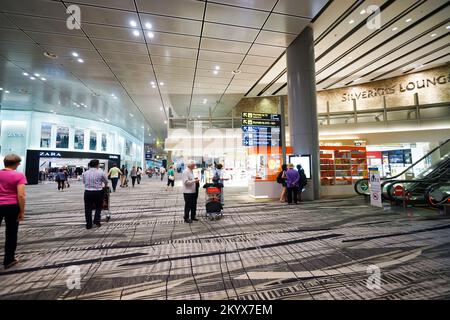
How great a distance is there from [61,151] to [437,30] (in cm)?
2671

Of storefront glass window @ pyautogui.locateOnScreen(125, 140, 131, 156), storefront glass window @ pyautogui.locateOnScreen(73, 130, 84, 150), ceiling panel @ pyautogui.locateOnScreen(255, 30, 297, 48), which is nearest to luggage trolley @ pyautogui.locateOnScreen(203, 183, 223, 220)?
ceiling panel @ pyautogui.locateOnScreen(255, 30, 297, 48)

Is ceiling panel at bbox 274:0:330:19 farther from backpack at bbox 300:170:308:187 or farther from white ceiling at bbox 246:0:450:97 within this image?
backpack at bbox 300:170:308:187

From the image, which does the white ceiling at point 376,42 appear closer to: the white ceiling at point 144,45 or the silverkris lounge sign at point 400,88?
the silverkris lounge sign at point 400,88

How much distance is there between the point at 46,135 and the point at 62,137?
1.18 metres

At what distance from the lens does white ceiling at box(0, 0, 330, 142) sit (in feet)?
19.1

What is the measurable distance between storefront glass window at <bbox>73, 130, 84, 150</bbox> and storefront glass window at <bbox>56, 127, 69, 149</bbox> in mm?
809

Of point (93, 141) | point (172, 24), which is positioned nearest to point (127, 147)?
point (93, 141)

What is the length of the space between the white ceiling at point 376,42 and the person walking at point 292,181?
17.7 feet

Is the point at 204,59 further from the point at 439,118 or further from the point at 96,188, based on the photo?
the point at 439,118

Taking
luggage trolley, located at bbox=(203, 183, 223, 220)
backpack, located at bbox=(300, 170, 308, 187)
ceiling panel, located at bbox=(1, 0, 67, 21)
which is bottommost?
luggage trolley, located at bbox=(203, 183, 223, 220)
